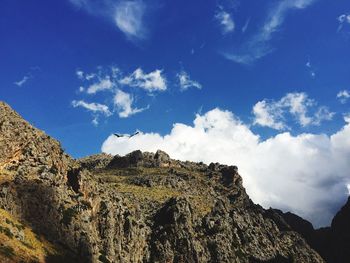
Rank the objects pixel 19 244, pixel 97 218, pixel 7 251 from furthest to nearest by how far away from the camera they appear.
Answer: pixel 97 218, pixel 19 244, pixel 7 251

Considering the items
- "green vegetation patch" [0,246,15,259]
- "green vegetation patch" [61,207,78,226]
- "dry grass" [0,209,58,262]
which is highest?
"green vegetation patch" [61,207,78,226]

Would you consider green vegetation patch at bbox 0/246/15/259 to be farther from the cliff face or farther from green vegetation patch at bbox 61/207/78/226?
green vegetation patch at bbox 61/207/78/226

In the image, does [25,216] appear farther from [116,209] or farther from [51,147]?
[116,209]

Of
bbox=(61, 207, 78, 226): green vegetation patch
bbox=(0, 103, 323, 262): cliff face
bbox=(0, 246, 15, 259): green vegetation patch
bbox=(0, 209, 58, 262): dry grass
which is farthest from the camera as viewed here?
bbox=(61, 207, 78, 226): green vegetation patch

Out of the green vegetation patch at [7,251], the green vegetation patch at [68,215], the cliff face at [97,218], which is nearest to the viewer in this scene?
the green vegetation patch at [7,251]

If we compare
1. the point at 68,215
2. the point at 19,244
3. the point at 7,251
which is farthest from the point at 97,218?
the point at 7,251

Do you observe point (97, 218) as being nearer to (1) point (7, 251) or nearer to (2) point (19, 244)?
(2) point (19, 244)

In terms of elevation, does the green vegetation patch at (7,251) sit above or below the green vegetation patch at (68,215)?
below

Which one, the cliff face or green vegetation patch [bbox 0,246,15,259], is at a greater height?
the cliff face

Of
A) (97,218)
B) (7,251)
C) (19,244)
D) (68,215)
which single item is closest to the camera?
(7,251)

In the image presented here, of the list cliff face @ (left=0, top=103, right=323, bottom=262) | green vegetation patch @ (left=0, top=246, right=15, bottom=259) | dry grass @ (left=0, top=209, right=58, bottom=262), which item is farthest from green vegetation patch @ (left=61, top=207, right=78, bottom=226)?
green vegetation patch @ (left=0, top=246, right=15, bottom=259)

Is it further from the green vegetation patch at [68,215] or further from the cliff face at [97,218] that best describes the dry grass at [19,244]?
the green vegetation patch at [68,215]

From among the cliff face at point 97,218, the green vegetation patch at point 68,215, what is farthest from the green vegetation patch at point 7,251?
the green vegetation patch at point 68,215

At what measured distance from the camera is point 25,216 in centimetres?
9662
